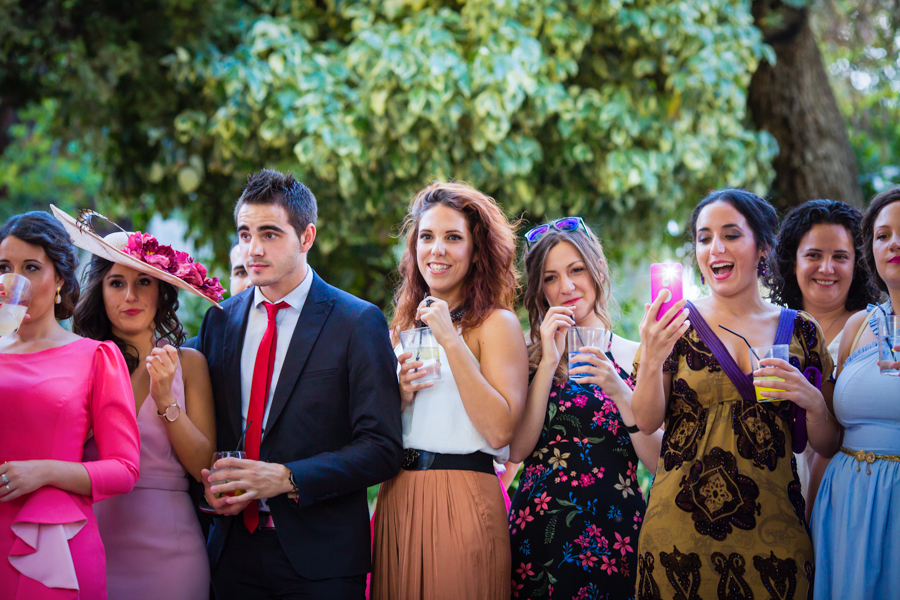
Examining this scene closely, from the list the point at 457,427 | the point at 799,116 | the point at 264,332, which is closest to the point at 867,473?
the point at 457,427

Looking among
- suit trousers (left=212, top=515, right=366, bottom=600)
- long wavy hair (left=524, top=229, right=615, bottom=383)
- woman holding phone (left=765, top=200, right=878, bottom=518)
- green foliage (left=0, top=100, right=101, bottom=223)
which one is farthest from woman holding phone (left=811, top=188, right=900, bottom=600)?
green foliage (left=0, top=100, right=101, bottom=223)

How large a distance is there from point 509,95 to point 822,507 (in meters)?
3.14

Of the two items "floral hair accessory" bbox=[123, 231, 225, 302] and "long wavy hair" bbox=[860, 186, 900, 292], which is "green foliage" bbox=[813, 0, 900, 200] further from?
"floral hair accessory" bbox=[123, 231, 225, 302]

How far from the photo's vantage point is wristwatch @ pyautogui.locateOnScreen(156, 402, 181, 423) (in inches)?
104

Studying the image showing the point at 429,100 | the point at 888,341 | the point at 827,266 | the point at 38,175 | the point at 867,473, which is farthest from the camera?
the point at 38,175

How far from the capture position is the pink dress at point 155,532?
262 cm

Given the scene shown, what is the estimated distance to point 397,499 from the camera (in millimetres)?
2791

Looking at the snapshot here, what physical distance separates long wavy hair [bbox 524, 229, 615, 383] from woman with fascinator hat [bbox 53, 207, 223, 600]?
4.52ft

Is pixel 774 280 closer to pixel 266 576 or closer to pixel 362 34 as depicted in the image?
pixel 266 576

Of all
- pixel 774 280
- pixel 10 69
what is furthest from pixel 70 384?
pixel 10 69

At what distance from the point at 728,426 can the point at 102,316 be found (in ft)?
7.99

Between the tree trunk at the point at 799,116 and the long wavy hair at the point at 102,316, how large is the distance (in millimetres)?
5354

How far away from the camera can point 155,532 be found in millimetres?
2674

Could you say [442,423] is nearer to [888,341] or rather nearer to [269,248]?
[269,248]
